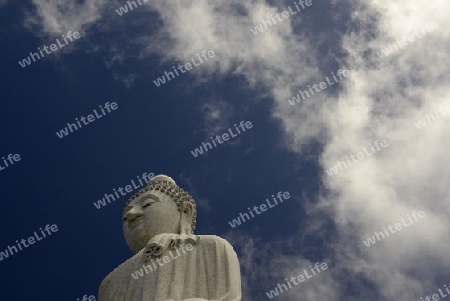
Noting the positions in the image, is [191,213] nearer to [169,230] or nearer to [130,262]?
[169,230]

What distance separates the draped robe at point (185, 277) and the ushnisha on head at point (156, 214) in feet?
2.35

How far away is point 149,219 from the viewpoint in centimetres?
1196

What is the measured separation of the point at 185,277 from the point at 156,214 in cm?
195

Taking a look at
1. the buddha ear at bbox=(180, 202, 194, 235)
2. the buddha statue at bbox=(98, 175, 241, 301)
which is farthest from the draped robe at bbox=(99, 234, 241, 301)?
the buddha ear at bbox=(180, 202, 194, 235)

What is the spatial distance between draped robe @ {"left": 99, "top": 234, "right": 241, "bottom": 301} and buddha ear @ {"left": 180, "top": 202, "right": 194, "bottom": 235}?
86 centimetres

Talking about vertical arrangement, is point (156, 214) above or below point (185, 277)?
above

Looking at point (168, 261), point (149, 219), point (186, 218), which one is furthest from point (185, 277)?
point (186, 218)

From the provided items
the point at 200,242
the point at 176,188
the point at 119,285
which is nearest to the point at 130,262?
the point at 119,285

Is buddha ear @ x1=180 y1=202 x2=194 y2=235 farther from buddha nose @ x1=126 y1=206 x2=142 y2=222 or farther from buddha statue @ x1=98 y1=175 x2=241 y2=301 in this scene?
buddha nose @ x1=126 y1=206 x2=142 y2=222

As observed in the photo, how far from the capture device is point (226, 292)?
389 inches

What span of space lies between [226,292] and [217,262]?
2.27ft

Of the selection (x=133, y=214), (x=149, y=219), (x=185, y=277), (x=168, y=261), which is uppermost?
(x=133, y=214)

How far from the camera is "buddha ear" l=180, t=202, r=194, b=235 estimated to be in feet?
39.4

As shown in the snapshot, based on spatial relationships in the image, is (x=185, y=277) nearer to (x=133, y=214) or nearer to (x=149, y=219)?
(x=149, y=219)
